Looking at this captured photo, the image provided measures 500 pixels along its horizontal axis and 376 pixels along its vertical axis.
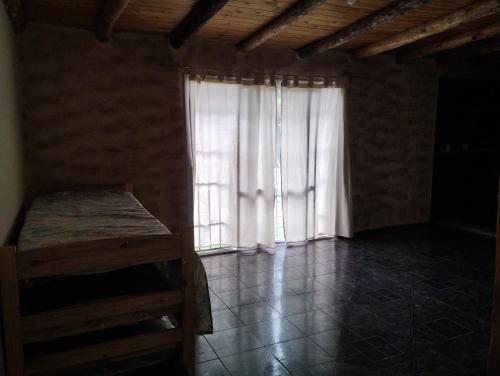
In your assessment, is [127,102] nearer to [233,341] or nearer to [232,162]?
[232,162]

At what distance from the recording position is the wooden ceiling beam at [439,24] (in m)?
2.95

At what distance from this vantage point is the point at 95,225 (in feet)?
7.16

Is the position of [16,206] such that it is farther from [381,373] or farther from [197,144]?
[381,373]

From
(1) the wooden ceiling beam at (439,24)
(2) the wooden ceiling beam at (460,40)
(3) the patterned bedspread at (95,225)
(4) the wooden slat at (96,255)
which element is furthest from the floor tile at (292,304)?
(2) the wooden ceiling beam at (460,40)

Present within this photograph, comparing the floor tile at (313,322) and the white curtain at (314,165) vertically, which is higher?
the white curtain at (314,165)

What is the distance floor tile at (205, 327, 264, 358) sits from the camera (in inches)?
93.7

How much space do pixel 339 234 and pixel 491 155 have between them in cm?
312

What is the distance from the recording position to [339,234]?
490cm

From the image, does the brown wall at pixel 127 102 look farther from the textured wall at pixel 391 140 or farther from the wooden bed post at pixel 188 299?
the wooden bed post at pixel 188 299

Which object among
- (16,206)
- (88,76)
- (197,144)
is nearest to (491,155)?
(197,144)

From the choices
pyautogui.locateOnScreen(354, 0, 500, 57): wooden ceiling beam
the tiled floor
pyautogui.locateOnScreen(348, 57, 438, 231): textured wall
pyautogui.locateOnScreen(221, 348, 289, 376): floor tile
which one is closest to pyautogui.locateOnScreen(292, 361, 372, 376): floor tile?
the tiled floor

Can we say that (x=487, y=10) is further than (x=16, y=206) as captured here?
Yes

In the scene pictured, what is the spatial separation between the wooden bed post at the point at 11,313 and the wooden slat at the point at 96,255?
3cm

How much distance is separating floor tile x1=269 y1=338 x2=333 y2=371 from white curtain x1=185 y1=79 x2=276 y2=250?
191 cm
